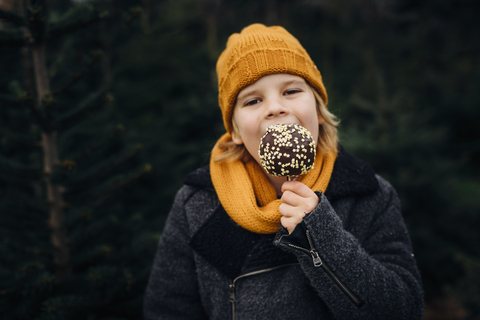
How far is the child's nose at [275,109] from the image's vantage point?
1.49m

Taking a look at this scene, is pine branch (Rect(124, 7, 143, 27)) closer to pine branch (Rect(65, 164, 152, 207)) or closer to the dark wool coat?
pine branch (Rect(65, 164, 152, 207))

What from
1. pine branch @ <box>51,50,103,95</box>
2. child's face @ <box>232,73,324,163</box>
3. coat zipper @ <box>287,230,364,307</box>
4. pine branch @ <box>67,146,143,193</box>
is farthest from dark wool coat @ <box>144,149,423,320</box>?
pine branch @ <box>51,50,103,95</box>

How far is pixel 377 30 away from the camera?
6.26 metres

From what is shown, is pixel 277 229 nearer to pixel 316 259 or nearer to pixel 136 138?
pixel 316 259

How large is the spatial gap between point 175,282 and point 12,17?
6.36ft

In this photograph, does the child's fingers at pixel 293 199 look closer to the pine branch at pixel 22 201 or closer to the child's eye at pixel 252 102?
the child's eye at pixel 252 102

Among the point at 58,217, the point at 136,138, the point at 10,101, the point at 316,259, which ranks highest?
the point at 10,101

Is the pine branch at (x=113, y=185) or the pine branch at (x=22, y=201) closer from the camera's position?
the pine branch at (x=22, y=201)

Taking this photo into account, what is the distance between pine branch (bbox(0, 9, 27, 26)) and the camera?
5.76 feet

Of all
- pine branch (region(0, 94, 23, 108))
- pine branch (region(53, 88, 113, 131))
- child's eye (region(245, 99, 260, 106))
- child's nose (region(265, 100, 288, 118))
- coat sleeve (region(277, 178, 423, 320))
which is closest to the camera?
coat sleeve (region(277, 178, 423, 320))

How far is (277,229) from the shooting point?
1.54m

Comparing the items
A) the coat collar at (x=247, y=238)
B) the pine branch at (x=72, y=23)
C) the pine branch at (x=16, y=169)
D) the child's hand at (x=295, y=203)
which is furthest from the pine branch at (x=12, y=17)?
the child's hand at (x=295, y=203)

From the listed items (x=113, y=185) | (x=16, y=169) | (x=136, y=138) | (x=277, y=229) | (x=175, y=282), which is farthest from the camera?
(x=136, y=138)

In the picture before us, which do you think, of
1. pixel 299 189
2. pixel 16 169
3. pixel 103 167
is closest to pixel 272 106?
pixel 299 189
